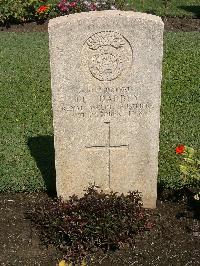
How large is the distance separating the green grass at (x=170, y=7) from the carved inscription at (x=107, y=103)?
963 centimetres

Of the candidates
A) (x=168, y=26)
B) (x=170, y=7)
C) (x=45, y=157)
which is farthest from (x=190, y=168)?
(x=170, y=7)

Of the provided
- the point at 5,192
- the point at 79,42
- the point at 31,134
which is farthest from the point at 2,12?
the point at 79,42

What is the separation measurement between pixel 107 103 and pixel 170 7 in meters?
10.9

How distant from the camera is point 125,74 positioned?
4.65 m

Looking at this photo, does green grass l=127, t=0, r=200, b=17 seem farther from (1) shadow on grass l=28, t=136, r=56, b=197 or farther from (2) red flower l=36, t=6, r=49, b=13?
(1) shadow on grass l=28, t=136, r=56, b=197

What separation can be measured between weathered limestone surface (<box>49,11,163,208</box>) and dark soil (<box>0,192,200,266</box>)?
0.32m

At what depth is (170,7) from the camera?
14.9 metres

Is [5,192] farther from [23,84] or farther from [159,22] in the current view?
[23,84]

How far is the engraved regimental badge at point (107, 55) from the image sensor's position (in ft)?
14.7

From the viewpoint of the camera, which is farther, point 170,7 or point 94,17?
point 170,7

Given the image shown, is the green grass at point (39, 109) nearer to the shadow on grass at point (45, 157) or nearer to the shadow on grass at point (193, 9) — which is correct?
the shadow on grass at point (45, 157)

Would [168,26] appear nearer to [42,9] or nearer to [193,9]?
[193,9]

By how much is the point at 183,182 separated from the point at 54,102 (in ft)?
6.15

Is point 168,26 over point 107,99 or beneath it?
beneath
